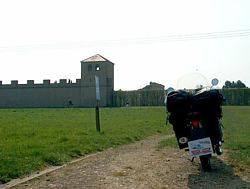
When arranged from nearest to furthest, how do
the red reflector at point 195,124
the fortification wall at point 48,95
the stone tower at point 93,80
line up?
1. the red reflector at point 195,124
2. the stone tower at point 93,80
3. the fortification wall at point 48,95

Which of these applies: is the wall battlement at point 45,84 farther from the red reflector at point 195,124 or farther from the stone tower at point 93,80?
the red reflector at point 195,124

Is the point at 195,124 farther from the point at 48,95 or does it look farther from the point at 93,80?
the point at 48,95

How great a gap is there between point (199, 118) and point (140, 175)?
1.46 meters

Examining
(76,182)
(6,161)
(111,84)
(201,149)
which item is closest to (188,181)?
(201,149)

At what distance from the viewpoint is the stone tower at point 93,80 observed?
A: 7600 cm

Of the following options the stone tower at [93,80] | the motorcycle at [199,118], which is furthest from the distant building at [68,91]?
the motorcycle at [199,118]

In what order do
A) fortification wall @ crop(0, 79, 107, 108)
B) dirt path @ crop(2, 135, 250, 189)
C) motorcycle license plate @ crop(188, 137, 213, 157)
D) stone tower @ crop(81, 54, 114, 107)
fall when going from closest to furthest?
1. dirt path @ crop(2, 135, 250, 189)
2. motorcycle license plate @ crop(188, 137, 213, 157)
3. stone tower @ crop(81, 54, 114, 107)
4. fortification wall @ crop(0, 79, 107, 108)

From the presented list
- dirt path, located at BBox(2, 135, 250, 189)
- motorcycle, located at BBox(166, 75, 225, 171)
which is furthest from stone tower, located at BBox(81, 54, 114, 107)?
motorcycle, located at BBox(166, 75, 225, 171)

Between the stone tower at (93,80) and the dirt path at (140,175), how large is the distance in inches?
2594

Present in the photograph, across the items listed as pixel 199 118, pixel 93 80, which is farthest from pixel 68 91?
pixel 199 118

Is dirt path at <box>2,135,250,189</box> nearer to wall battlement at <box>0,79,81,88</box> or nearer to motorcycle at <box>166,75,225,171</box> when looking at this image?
motorcycle at <box>166,75,225,171</box>

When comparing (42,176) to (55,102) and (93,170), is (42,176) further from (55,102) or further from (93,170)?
(55,102)

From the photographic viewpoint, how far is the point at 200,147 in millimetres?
8023

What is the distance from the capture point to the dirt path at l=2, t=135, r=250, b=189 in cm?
703
